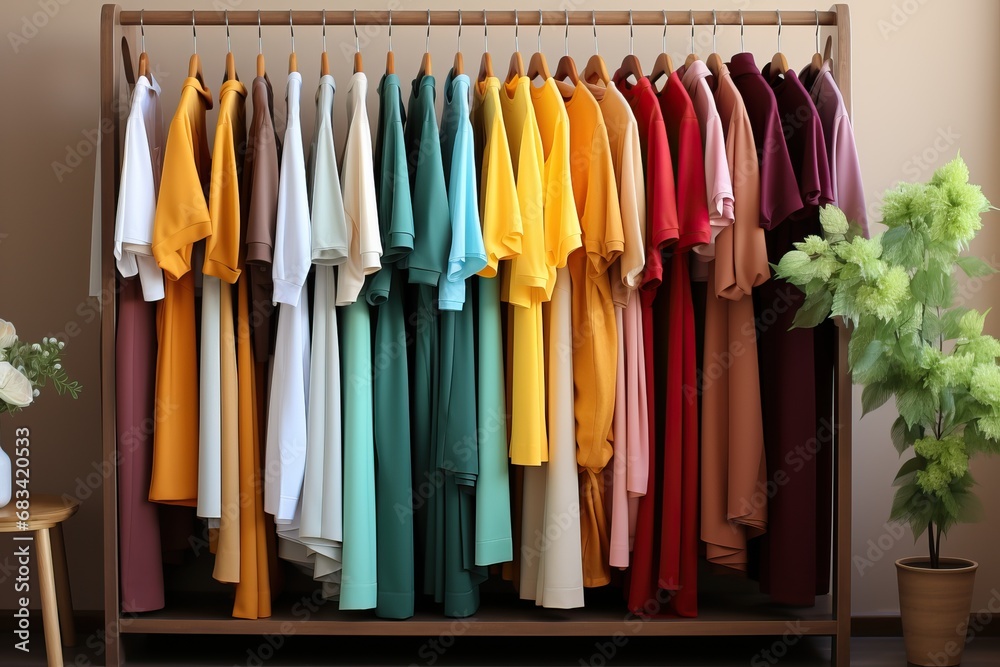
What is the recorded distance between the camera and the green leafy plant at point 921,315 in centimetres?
205

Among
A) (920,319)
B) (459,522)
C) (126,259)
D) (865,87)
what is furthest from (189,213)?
(865,87)

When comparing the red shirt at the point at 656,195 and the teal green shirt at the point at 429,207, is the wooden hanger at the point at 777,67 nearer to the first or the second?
the red shirt at the point at 656,195

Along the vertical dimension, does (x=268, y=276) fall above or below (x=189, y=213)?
below

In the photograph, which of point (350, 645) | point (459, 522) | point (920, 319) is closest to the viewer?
point (920, 319)

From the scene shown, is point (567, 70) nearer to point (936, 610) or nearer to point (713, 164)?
point (713, 164)

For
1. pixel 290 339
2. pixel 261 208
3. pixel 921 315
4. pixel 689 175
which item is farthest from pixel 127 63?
pixel 921 315

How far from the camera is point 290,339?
2236 millimetres

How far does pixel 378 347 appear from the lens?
2.29m

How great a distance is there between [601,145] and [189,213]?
3.43 ft

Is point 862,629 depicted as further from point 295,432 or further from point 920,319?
point 295,432

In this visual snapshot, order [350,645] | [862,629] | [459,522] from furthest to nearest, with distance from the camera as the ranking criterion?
1. [862,629]
2. [350,645]
3. [459,522]

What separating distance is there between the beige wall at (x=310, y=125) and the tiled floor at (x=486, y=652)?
304 mm

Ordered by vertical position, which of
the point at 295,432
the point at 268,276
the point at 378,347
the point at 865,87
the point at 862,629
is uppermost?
the point at 865,87

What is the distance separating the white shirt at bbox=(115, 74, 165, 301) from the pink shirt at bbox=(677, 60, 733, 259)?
4.53 ft
